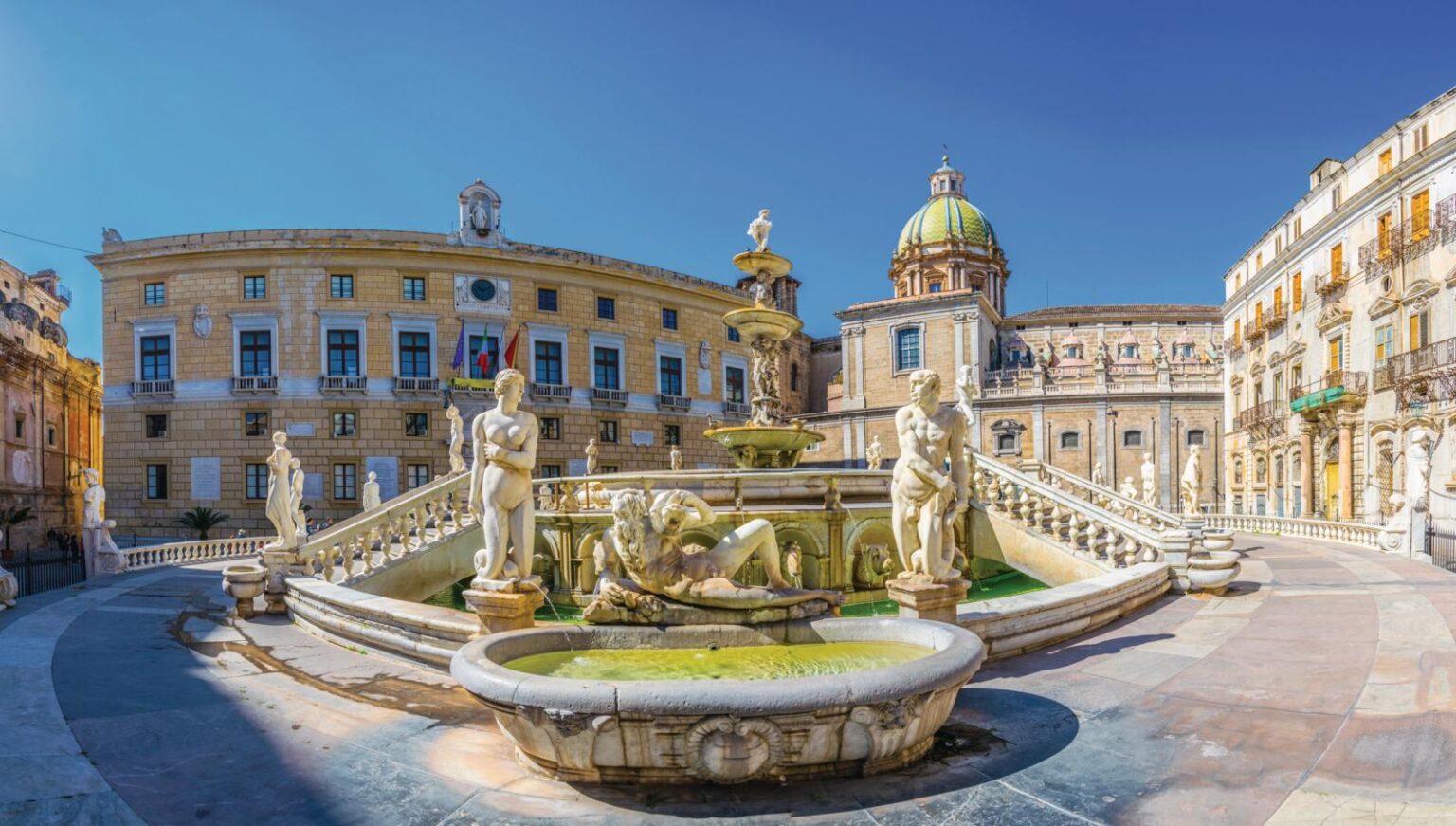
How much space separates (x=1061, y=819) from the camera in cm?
381

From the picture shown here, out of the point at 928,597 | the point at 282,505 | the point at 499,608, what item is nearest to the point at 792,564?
the point at 928,597

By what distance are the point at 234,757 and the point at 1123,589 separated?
8.74m

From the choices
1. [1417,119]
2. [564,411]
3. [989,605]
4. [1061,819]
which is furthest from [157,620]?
[1417,119]

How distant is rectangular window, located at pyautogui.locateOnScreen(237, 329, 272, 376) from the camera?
95.1 ft

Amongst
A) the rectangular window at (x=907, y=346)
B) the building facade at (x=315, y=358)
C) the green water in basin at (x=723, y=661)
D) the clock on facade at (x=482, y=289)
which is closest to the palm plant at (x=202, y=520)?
the building facade at (x=315, y=358)

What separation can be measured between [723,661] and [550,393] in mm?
27166

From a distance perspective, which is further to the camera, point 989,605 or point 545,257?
point 545,257

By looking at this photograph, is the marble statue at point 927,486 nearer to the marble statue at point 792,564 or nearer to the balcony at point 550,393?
the marble statue at point 792,564

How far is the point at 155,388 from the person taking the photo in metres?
28.7

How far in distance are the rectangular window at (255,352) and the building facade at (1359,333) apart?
3836 cm

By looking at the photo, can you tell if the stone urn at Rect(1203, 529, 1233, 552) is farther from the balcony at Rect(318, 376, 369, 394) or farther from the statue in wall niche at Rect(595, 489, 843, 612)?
the balcony at Rect(318, 376, 369, 394)

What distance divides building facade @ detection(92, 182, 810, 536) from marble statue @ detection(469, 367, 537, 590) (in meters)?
23.9

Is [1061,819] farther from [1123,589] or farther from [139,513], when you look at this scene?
[139,513]

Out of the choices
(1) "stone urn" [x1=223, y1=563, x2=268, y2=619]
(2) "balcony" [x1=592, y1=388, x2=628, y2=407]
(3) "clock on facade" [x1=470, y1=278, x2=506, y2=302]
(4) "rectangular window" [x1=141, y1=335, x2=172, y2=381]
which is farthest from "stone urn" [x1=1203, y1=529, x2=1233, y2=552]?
(4) "rectangular window" [x1=141, y1=335, x2=172, y2=381]
